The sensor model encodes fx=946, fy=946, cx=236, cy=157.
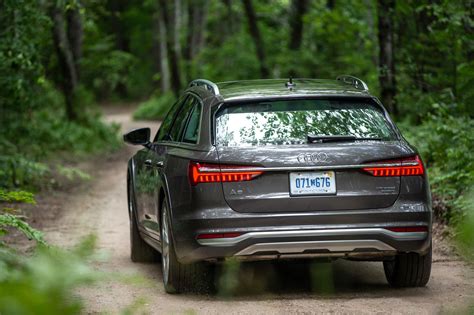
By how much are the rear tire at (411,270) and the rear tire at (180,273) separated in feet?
4.80

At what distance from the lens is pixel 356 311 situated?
6.24m

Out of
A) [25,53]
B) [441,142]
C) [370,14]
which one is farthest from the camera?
[370,14]

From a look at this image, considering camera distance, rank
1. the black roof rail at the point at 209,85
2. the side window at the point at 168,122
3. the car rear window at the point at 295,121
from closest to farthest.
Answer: the car rear window at the point at 295,121 → the black roof rail at the point at 209,85 → the side window at the point at 168,122

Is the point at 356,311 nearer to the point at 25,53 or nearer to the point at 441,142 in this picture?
Answer: the point at 441,142

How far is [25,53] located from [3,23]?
23.6 inches

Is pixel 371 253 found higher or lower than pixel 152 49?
higher

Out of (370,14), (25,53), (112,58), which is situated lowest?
(112,58)

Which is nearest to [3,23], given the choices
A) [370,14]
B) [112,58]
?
[370,14]

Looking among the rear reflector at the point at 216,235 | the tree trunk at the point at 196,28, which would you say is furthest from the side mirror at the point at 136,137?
the tree trunk at the point at 196,28

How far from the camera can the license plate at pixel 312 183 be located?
650 cm

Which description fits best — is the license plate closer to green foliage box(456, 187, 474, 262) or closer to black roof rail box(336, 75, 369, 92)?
black roof rail box(336, 75, 369, 92)

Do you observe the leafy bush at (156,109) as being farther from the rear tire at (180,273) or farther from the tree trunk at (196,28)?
the rear tire at (180,273)

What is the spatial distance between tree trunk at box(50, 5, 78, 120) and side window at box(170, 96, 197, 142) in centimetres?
1651

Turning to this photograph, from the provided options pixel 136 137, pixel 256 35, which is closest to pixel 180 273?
pixel 136 137
